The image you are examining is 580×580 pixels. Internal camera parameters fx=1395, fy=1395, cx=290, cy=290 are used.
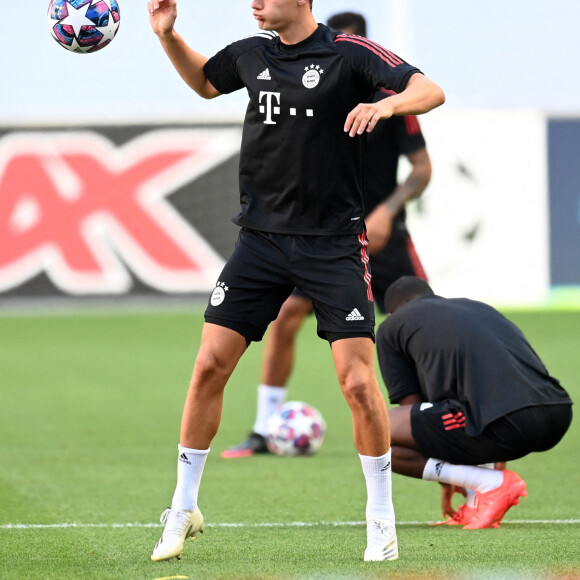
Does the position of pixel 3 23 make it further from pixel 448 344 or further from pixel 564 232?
pixel 448 344

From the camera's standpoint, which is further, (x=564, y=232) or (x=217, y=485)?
(x=564, y=232)

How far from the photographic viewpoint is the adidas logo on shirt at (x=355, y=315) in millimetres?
5461

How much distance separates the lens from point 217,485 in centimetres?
769

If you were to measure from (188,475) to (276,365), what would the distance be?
11.4ft

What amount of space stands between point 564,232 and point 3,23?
15090mm

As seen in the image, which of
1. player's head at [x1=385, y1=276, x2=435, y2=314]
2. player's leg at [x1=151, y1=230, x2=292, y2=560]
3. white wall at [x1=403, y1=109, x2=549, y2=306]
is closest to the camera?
player's leg at [x1=151, y1=230, x2=292, y2=560]

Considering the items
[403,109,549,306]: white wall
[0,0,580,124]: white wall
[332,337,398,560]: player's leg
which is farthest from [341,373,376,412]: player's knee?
[0,0,580,124]: white wall

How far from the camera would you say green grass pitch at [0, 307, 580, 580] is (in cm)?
530

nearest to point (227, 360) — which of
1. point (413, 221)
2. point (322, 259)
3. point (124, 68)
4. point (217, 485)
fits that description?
point (322, 259)

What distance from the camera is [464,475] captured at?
6410 mm

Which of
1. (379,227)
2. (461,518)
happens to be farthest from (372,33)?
(461,518)

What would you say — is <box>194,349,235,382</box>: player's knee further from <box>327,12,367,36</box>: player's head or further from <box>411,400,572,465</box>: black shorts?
<box>327,12,367,36</box>: player's head

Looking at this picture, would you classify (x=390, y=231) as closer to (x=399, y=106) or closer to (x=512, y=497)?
(x=512, y=497)

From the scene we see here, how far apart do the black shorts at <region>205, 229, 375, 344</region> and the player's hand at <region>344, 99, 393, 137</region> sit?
577 mm
